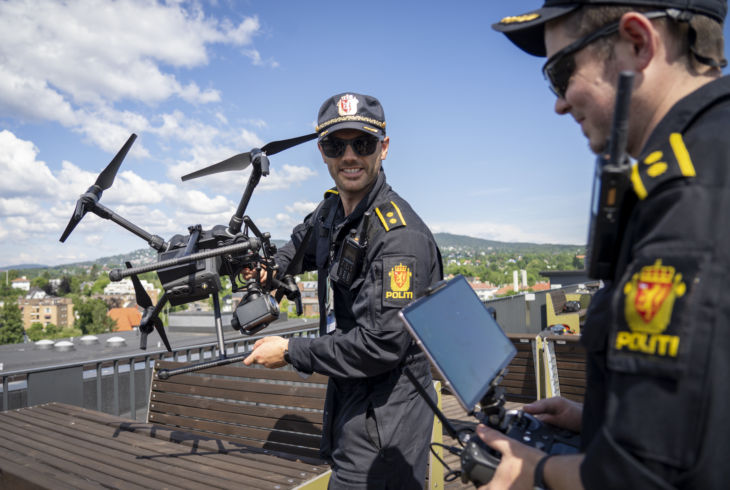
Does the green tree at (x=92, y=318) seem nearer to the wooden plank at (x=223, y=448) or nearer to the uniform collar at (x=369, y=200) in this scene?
the wooden plank at (x=223, y=448)

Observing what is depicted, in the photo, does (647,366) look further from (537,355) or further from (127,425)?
(537,355)

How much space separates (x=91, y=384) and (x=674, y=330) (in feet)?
21.4

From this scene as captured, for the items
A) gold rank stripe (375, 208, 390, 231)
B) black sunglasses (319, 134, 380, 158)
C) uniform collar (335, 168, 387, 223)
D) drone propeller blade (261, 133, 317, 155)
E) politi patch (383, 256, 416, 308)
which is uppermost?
drone propeller blade (261, 133, 317, 155)

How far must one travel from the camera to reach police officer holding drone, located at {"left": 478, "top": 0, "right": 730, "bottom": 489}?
2.85 ft

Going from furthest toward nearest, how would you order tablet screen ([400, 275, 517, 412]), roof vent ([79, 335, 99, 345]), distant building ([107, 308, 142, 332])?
distant building ([107, 308, 142, 332]), roof vent ([79, 335, 99, 345]), tablet screen ([400, 275, 517, 412])

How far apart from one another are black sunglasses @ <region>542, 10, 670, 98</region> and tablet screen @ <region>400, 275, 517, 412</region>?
2.22 feet

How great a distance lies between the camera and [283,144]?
2.98 metres

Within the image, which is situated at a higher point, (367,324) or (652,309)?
(652,309)

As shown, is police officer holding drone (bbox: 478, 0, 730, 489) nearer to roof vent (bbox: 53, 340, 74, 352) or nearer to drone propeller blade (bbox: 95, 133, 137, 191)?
drone propeller blade (bbox: 95, 133, 137, 191)

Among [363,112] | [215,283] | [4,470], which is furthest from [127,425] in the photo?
[363,112]

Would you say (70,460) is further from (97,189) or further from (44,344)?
(44,344)

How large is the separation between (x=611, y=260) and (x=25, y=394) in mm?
6091

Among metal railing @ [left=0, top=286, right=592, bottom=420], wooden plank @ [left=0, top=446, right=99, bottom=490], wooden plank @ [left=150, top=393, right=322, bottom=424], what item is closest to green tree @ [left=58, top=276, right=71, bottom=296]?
metal railing @ [left=0, top=286, right=592, bottom=420]

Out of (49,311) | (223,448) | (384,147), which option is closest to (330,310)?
(384,147)
